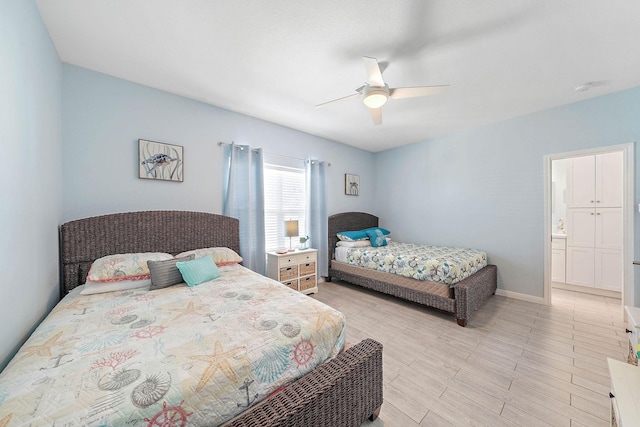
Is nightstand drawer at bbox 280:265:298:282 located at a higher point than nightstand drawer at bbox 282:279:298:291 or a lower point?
higher

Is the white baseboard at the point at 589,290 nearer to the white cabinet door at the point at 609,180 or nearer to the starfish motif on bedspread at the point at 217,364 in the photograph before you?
the white cabinet door at the point at 609,180

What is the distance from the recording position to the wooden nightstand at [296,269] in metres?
3.40

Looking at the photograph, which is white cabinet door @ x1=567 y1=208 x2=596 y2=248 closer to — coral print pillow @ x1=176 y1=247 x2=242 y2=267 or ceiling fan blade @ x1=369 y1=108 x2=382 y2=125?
ceiling fan blade @ x1=369 y1=108 x2=382 y2=125

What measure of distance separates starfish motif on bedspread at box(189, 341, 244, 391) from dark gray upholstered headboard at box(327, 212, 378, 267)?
130 inches

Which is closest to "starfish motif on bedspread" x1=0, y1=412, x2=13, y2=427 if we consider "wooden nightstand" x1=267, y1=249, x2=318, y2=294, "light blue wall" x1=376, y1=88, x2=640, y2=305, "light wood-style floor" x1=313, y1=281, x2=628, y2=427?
"light wood-style floor" x1=313, y1=281, x2=628, y2=427

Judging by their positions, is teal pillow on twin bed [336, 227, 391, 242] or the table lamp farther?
teal pillow on twin bed [336, 227, 391, 242]

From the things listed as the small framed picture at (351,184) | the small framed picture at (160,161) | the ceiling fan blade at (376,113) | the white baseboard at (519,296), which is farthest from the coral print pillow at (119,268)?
the white baseboard at (519,296)

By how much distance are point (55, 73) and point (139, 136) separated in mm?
732

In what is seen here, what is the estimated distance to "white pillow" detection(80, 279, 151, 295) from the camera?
6.29ft

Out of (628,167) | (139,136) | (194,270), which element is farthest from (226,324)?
(628,167)

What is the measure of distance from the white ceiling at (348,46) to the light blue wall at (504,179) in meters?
0.33

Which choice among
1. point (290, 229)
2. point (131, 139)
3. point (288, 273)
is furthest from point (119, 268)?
point (290, 229)

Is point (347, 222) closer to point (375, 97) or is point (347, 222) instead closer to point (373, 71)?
point (375, 97)

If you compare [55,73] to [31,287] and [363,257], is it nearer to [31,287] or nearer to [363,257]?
[31,287]
